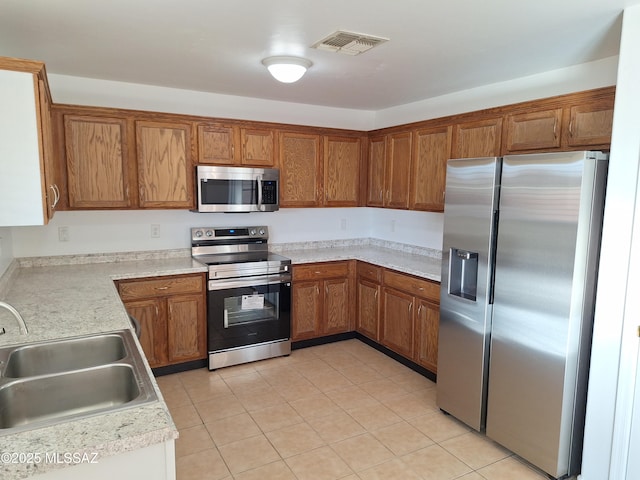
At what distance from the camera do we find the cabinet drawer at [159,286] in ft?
10.9

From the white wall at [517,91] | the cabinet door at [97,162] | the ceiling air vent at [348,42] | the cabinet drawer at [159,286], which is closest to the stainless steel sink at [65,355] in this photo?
the cabinet drawer at [159,286]

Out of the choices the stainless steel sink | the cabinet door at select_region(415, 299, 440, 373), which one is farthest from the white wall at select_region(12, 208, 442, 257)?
the stainless steel sink

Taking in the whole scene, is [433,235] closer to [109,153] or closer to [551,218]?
[551,218]

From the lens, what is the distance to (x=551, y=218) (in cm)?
227

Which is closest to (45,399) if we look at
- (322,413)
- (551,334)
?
(322,413)

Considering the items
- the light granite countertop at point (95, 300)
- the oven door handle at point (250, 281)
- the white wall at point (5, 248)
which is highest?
the white wall at point (5, 248)

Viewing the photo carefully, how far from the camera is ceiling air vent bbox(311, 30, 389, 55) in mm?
2348

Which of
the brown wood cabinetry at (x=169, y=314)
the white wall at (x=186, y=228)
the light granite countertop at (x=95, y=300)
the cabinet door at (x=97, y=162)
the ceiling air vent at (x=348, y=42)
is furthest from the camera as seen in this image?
the white wall at (x=186, y=228)

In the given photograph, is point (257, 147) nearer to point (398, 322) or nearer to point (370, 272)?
point (370, 272)

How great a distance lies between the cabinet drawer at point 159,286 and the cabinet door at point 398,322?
1.70 metres

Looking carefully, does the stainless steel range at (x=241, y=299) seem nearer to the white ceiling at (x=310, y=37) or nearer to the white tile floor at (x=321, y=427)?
the white tile floor at (x=321, y=427)

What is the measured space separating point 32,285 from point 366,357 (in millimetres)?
2800

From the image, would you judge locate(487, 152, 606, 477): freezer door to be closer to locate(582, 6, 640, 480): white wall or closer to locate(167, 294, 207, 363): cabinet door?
locate(582, 6, 640, 480): white wall

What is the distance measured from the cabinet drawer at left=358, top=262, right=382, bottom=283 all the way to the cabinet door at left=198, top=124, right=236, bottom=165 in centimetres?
162
